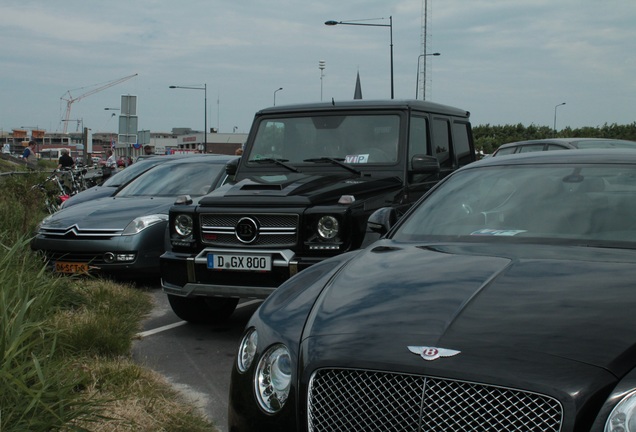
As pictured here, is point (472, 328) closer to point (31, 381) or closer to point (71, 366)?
point (31, 381)

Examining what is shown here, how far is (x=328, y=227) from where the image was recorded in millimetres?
6684

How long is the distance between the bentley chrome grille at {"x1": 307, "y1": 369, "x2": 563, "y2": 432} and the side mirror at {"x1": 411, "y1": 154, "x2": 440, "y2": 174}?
4.91 meters

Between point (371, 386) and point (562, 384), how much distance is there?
615 millimetres

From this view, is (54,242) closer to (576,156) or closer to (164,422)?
(164,422)

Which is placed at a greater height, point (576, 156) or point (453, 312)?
point (576, 156)

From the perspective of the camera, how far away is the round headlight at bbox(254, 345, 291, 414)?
3.06 m

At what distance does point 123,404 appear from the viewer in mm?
4637

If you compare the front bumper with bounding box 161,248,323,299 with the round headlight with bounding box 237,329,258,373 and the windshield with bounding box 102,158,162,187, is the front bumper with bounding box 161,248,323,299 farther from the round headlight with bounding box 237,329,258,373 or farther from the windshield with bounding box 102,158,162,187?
the windshield with bounding box 102,158,162,187

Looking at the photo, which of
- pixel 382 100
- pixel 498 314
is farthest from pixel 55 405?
pixel 382 100

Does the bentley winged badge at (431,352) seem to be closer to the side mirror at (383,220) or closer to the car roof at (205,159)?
the side mirror at (383,220)

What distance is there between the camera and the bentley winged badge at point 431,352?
2.71 metres

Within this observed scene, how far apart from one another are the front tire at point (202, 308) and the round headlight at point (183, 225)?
2.20 ft

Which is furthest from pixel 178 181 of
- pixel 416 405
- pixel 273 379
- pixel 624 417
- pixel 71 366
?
pixel 624 417

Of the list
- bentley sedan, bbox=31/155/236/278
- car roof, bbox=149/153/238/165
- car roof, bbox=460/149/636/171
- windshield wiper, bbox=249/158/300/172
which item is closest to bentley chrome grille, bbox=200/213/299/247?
windshield wiper, bbox=249/158/300/172
